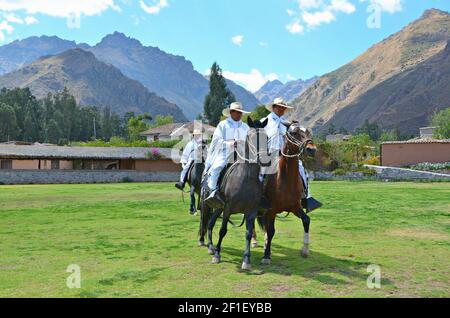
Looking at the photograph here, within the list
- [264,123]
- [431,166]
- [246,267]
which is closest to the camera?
[246,267]

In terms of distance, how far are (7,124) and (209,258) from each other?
8576cm

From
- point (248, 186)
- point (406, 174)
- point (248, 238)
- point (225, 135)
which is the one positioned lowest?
point (406, 174)

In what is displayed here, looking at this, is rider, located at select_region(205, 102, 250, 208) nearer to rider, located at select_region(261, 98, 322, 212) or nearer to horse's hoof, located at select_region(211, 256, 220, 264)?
rider, located at select_region(261, 98, 322, 212)

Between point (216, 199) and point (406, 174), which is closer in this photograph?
point (216, 199)

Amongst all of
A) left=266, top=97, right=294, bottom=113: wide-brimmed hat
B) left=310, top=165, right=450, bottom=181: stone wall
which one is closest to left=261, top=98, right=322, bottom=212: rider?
left=266, top=97, right=294, bottom=113: wide-brimmed hat

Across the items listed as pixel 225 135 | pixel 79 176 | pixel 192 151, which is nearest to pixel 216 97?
pixel 79 176

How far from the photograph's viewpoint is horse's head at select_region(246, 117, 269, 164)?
7.78 meters

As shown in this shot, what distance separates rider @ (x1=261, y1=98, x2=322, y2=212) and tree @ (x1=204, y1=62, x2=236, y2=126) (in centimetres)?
7297

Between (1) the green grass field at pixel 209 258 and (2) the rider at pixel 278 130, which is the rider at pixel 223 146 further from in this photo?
(1) the green grass field at pixel 209 258

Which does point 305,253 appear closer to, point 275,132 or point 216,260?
point 216,260

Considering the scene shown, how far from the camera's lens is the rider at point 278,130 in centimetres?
813

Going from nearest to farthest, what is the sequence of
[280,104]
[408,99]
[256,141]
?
1. [256,141]
2. [280,104]
3. [408,99]

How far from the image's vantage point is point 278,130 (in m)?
8.32

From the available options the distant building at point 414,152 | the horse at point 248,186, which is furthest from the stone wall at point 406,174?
the horse at point 248,186
